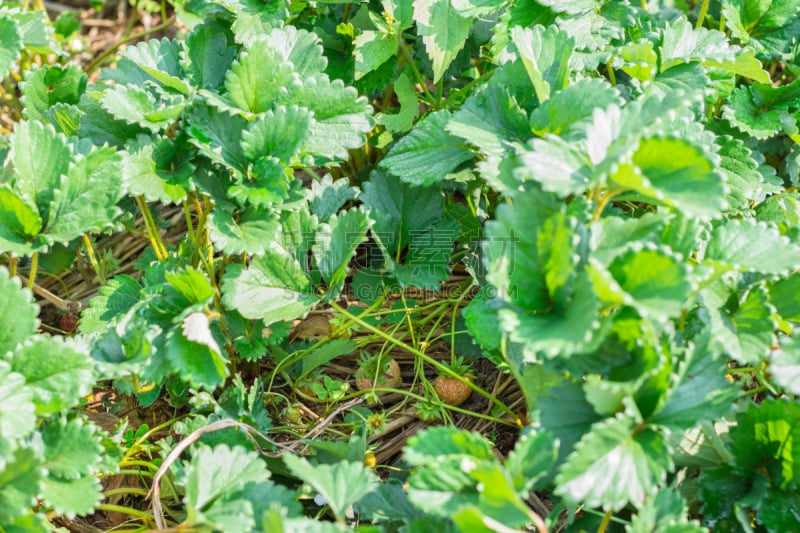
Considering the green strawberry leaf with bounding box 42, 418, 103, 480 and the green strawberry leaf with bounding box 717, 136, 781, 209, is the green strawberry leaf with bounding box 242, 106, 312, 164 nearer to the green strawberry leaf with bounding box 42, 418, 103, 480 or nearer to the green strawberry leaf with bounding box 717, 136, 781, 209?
the green strawberry leaf with bounding box 42, 418, 103, 480

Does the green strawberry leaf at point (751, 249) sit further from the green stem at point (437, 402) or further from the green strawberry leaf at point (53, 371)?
the green strawberry leaf at point (53, 371)

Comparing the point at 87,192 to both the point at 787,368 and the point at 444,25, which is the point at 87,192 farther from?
the point at 787,368

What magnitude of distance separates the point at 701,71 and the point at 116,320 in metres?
1.29

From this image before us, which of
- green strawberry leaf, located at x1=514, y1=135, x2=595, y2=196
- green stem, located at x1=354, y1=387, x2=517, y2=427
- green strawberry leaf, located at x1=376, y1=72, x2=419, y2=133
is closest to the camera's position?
green strawberry leaf, located at x1=514, y1=135, x2=595, y2=196

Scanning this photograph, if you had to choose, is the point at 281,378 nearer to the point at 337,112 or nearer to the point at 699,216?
the point at 337,112

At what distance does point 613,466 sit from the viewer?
107cm

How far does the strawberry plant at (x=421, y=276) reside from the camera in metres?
1.12

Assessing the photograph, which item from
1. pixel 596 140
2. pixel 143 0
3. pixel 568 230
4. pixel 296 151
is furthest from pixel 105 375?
pixel 143 0

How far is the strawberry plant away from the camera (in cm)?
112

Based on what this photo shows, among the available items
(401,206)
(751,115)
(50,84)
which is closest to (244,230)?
(401,206)

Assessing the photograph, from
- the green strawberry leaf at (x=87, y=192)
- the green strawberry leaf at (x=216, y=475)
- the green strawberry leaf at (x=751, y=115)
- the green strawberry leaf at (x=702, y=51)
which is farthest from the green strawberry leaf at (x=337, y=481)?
the green strawberry leaf at (x=751, y=115)

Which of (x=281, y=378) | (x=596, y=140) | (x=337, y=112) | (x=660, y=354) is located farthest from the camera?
(x=281, y=378)

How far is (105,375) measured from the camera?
4.18 ft

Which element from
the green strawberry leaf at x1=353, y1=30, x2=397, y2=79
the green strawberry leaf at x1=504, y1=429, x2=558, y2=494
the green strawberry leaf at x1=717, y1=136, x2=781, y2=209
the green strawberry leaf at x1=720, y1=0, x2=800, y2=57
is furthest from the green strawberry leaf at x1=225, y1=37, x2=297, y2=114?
the green strawberry leaf at x1=720, y1=0, x2=800, y2=57
